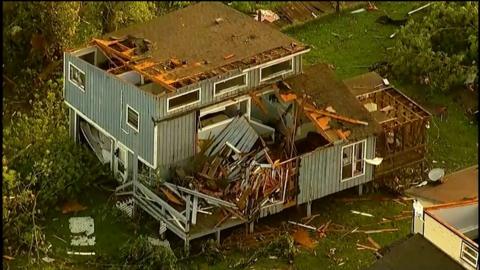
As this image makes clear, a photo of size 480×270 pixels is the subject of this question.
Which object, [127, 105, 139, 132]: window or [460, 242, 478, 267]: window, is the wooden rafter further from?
[460, 242, 478, 267]: window

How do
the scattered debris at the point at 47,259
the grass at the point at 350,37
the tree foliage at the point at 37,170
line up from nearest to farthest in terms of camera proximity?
the scattered debris at the point at 47,259 → the tree foliage at the point at 37,170 → the grass at the point at 350,37

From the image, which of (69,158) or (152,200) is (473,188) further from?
(69,158)

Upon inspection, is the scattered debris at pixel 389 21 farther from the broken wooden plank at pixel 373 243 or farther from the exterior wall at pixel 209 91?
the broken wooden plank at pixel 373 243

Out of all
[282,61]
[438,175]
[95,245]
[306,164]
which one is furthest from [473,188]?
[95,245]

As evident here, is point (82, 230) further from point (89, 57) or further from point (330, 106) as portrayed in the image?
point (330, 106)

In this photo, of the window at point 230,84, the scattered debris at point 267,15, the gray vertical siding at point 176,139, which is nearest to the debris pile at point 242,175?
the gray vertical siding at point 176,139

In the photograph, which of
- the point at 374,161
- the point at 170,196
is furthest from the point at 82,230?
the point at 374,161
